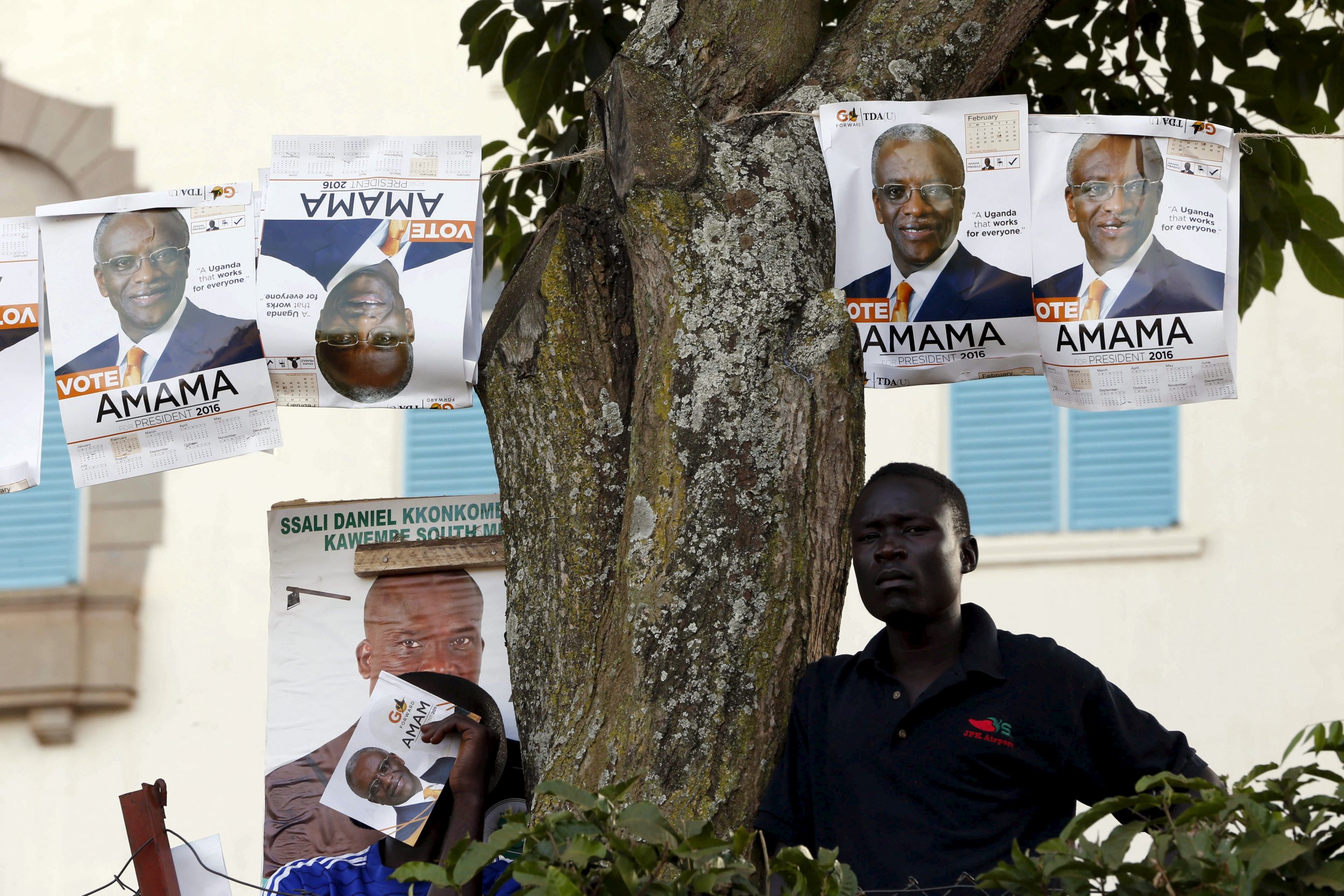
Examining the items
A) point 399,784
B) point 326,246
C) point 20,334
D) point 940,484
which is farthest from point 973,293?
point 20,334

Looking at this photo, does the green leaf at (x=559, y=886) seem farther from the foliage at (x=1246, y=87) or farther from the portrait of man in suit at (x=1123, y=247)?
the foliage at (x=1246, y=87)

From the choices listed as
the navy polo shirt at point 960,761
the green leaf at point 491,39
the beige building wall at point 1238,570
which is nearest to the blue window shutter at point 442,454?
the beige building wall at point 1238,570

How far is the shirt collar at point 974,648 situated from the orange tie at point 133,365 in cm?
159

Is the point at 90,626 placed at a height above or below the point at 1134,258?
below

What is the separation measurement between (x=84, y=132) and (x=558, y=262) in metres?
5.62

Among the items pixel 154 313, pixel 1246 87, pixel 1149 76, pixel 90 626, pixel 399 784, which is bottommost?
pixel 90 626

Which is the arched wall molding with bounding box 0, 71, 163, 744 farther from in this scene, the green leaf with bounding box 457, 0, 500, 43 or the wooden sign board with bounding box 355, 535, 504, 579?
the wooden sign board with bounding box 355, 535, 504, 579

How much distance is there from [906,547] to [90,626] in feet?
19.0

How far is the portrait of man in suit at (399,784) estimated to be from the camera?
3207 mm

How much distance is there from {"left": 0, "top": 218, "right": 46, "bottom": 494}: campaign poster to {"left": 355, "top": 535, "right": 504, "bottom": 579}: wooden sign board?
0.70 meters

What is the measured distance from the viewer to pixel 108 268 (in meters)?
3.32

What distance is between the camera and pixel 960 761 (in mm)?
2531

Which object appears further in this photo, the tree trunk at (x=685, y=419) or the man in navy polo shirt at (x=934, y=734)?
the tree trunk at (x=685, y=419)

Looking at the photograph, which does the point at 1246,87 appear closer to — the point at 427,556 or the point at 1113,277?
the point at 1113,277
